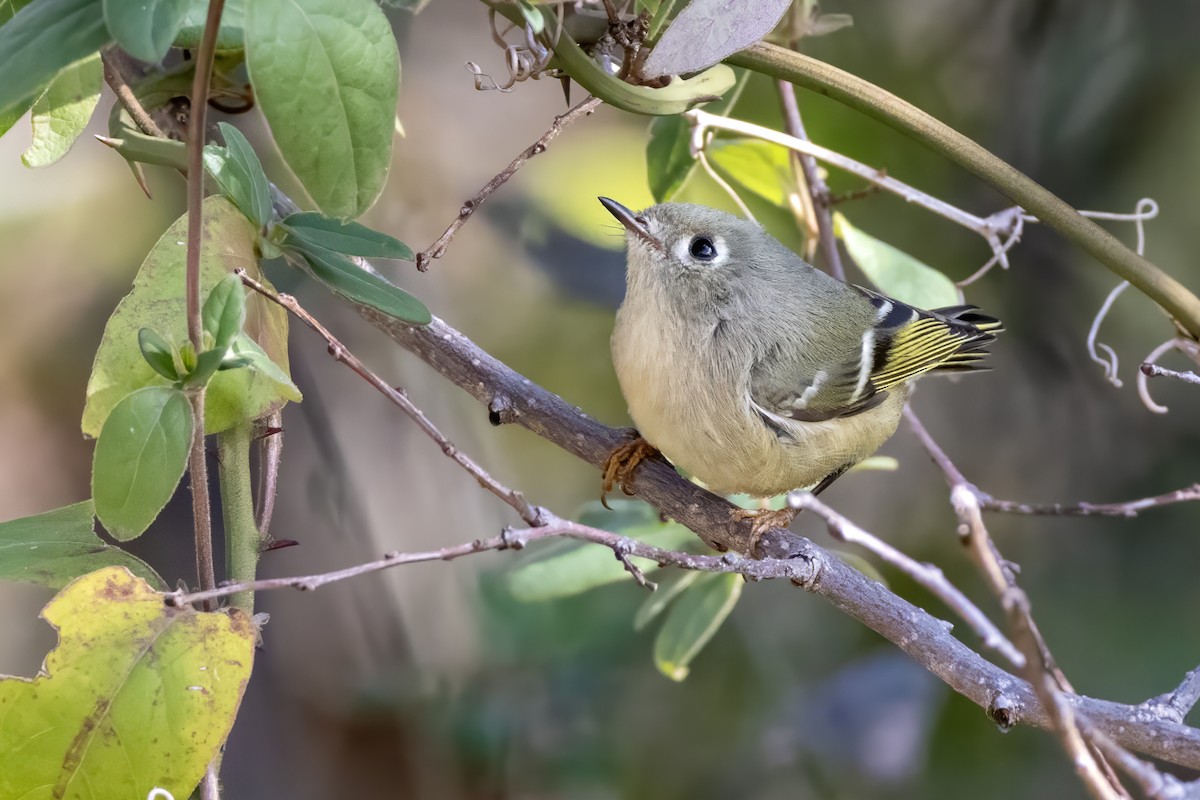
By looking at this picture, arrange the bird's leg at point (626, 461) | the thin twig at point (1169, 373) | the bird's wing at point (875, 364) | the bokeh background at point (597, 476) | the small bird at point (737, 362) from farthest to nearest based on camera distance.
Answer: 1. the bokeh background at point (597, 476)
2. the bird's wing at point (875, 364)
3. the small bird at point (737, 362)
4. the bird's leg at point (626, 461)
5. the thin twig at point (1169, 373)

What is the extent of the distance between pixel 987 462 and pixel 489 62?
1463mm

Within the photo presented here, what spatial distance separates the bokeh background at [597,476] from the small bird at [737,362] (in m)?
0.47

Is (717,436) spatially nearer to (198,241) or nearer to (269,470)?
(269,470)

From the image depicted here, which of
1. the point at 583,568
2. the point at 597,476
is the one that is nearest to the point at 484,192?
the point at 583,568

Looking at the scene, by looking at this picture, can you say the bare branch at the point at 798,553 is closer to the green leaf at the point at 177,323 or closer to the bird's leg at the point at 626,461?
the bird's leg at the point at 626,461

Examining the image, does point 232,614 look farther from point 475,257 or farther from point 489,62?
point 489,62

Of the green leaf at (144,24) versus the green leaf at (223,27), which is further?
A: the green leaf at (223,27)

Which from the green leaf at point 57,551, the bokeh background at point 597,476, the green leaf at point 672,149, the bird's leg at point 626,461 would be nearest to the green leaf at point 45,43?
the green leaf at point 57,551

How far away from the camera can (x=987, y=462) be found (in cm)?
267

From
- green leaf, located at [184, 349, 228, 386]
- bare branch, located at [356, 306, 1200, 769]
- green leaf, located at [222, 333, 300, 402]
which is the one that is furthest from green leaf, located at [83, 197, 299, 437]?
bare branch, located at [356, 306, 1200, 769]

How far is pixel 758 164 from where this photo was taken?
1713mm

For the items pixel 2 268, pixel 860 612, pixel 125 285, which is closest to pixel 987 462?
→ pixel 860 612

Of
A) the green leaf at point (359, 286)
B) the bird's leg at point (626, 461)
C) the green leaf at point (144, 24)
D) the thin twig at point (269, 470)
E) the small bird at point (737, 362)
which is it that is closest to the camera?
the green leaf at point (144, 24)

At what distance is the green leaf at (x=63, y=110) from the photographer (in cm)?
108
